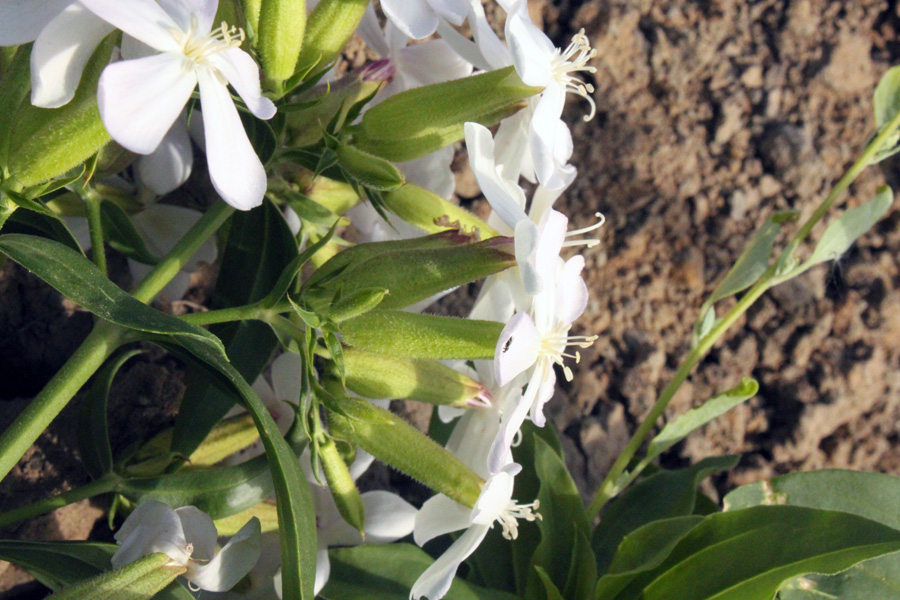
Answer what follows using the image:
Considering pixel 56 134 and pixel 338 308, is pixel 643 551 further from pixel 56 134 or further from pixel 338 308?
pixel 56 134

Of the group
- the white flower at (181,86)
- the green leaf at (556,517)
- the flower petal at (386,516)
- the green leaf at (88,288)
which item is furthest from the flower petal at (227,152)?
the green leaf at (556,517)

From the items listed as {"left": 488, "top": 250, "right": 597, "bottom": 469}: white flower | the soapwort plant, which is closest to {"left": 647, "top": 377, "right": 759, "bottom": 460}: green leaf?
the soapwort plant

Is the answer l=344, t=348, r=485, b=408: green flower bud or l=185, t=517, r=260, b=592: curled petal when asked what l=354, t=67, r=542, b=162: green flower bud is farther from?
l=185, t=517, r=260, b=592: curled petal

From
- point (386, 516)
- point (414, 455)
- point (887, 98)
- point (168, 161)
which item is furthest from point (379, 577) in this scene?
point (887, 98)

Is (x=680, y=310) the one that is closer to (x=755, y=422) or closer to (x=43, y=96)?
(x=755, y=422)

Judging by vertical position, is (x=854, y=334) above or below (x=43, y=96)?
below

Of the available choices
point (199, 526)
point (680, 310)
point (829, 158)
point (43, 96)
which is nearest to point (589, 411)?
point (680, 310)
